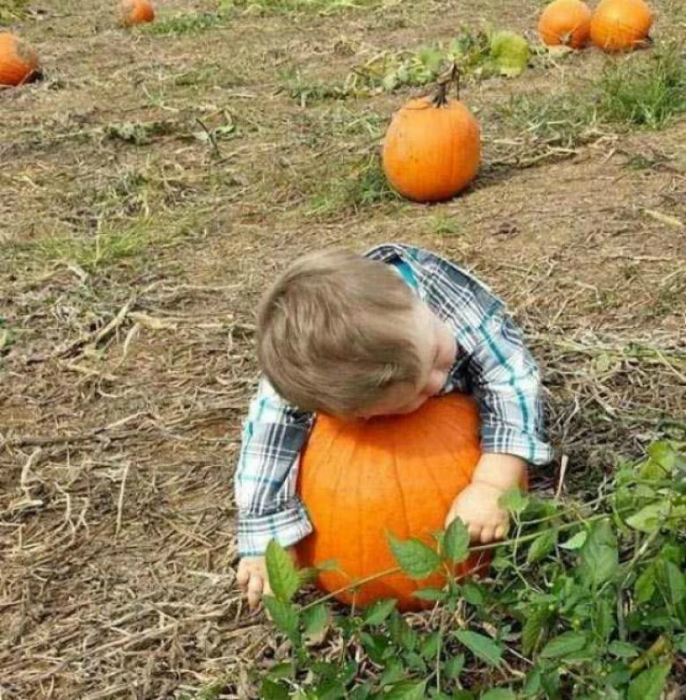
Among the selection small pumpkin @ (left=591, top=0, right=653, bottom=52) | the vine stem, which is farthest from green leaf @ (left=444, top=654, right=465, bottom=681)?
small pumpkin @ (left=591, top=0, right=653, bottom=52)

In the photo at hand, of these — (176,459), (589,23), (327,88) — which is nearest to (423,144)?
(176,459)

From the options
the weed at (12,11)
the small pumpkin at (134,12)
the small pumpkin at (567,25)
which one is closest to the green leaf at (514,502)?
the small pumpkin at (567,25)

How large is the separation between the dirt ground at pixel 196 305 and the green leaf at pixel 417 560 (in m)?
0.54

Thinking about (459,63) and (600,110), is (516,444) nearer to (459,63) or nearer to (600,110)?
(600,110)

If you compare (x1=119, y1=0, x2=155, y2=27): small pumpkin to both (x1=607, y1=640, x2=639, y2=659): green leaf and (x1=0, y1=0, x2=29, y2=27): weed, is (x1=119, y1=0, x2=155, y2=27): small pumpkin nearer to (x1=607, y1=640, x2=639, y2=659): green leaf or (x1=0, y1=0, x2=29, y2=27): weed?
(x1=0, y1=0, x2=29, y2=27): weed

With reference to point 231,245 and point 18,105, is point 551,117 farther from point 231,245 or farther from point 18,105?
point 18,105

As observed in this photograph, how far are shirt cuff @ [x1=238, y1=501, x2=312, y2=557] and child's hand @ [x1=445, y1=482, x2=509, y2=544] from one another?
1.15ft

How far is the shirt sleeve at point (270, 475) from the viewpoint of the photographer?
2.68 m

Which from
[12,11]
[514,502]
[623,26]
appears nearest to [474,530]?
[514,502]

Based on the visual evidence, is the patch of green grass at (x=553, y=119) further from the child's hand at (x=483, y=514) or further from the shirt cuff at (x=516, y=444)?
the child's hand at (x=483, y=514)

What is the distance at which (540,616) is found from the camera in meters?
2.16

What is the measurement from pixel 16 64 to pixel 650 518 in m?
8.43

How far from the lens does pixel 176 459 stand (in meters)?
3.52

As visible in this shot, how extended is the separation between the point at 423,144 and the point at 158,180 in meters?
1.59
